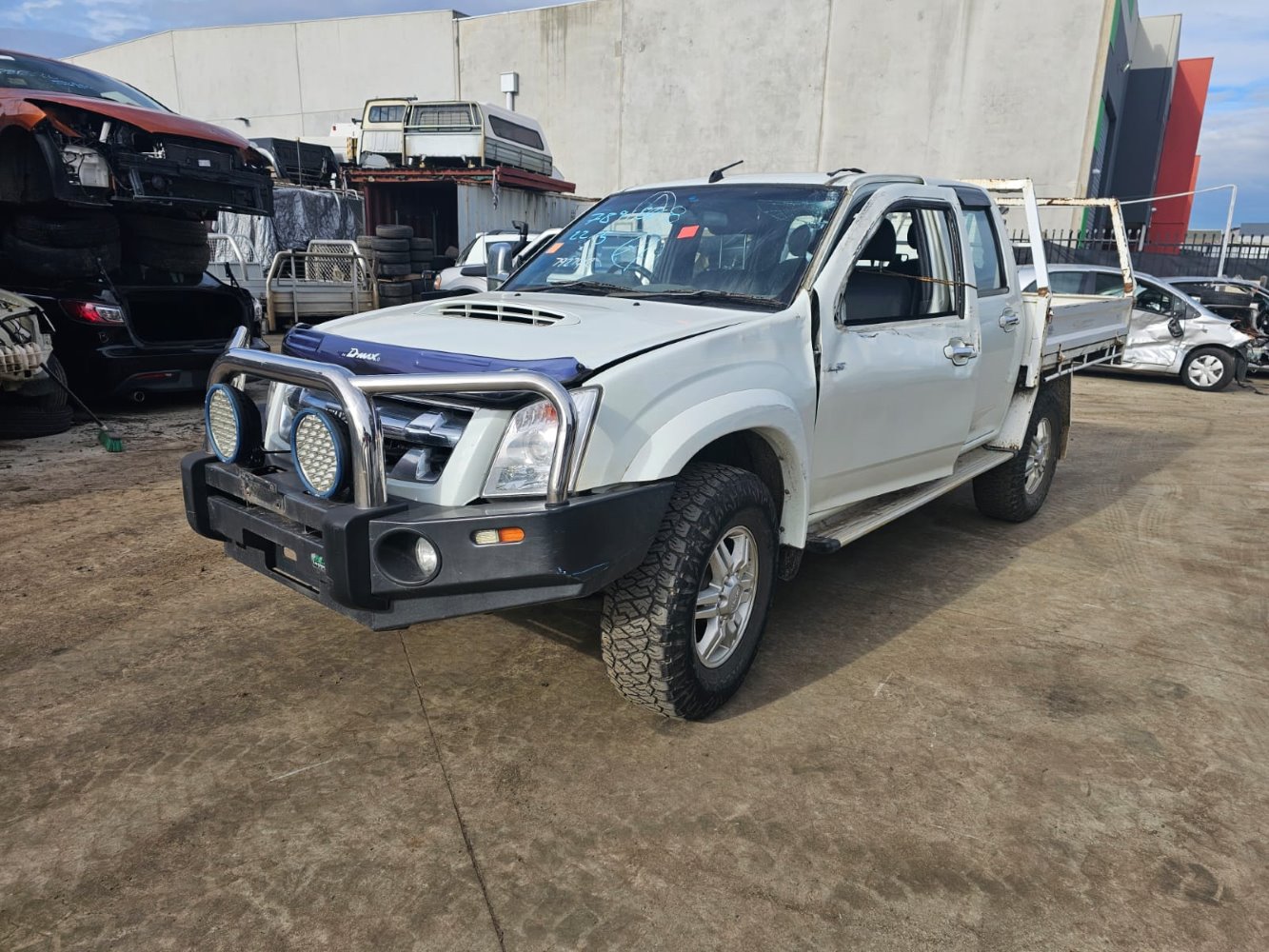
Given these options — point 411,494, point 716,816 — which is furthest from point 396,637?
point 716,816

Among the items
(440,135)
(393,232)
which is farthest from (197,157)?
(440,135)

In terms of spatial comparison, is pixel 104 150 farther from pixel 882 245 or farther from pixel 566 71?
pixel 566 71

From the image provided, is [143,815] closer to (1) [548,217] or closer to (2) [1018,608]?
(2) [1018,608]

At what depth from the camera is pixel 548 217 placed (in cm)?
2222

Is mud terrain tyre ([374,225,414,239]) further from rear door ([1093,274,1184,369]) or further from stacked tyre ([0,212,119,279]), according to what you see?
rear door ([1093,274,1184,369])

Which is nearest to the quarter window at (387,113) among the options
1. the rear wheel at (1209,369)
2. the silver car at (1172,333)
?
the silver car at (1172,333)

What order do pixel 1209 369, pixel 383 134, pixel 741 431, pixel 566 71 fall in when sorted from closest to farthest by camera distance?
pixel 741 431 < pixel 1209 369 < pixel 383 134 < pixel 566 71

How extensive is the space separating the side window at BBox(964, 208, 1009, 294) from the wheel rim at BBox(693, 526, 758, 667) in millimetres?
2373

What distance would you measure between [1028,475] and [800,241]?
2781 mm

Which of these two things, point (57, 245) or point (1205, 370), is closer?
point (57, 245)

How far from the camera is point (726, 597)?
120 inches

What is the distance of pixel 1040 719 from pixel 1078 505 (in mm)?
3420

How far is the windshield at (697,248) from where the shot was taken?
138 inches

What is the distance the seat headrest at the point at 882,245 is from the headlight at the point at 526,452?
5.82 feet
